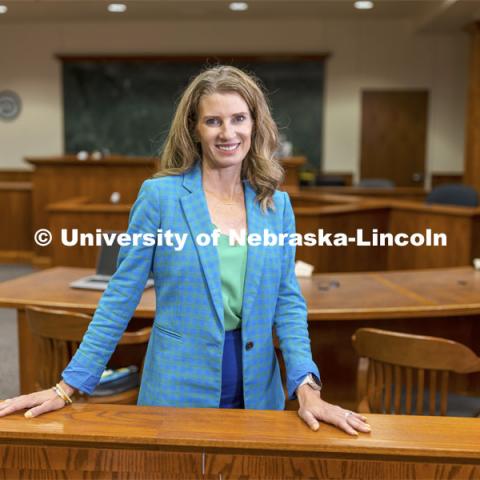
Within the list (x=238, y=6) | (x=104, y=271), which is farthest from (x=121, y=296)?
(x=238, y=6)

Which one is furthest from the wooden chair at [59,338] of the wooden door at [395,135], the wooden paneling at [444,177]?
the wooden paneling at [444,177]

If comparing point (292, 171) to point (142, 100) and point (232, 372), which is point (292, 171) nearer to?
point (142, 100)

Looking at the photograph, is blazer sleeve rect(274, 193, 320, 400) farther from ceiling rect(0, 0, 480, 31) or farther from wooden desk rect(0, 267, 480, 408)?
ceiling rect(0, 0, 480, 31)

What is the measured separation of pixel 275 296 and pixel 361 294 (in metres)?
1.49

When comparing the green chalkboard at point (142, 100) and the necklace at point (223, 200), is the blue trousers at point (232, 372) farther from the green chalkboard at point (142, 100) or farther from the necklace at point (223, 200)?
the green chalkboard at point (142, 100)

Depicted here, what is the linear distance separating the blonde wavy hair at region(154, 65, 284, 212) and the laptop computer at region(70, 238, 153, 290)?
1537mm

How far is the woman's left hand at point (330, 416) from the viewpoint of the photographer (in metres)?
1.21

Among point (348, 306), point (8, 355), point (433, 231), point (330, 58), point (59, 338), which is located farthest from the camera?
point (330, 58)

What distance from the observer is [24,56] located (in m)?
9.97

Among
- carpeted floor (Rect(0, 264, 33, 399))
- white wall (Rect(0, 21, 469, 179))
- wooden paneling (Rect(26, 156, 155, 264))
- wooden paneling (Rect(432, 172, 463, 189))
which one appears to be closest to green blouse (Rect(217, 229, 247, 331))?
carpeted floor (Rect(0, 264, 33, 399))

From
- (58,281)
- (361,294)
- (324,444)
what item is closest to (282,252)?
(324,444)

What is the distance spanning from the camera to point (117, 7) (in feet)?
28.8

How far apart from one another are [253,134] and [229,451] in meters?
0.73

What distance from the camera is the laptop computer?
9.89 ft
